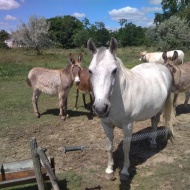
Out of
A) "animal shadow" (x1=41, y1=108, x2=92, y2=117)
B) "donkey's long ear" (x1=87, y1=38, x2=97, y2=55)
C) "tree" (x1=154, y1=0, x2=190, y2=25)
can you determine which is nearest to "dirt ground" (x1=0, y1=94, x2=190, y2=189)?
"animal shadow" (x1=41, y1=108, x2=92, y2=117)

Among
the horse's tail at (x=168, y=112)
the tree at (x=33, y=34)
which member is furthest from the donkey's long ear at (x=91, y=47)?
the tree at (x=33, y=34)

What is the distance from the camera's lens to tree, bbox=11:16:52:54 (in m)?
36.2

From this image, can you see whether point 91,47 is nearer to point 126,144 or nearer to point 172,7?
point 126,144

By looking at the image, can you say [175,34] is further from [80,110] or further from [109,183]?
[109,183]

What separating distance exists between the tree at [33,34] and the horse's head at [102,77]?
33151mm

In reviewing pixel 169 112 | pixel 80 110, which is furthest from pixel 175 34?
pixel 169 112

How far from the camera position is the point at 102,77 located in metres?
3.03

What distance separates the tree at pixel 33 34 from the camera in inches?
1423

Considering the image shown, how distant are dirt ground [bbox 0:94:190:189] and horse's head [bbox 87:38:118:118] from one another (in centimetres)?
154

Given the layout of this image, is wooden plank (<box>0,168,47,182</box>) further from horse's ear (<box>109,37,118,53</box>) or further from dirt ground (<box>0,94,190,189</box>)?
horse's ear (<box>109,37,118,53</box>)

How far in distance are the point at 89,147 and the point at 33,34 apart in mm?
33831

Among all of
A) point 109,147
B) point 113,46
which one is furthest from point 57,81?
point 113,46

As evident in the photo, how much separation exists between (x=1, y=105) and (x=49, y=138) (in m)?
3.85

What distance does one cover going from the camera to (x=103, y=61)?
315 cm
